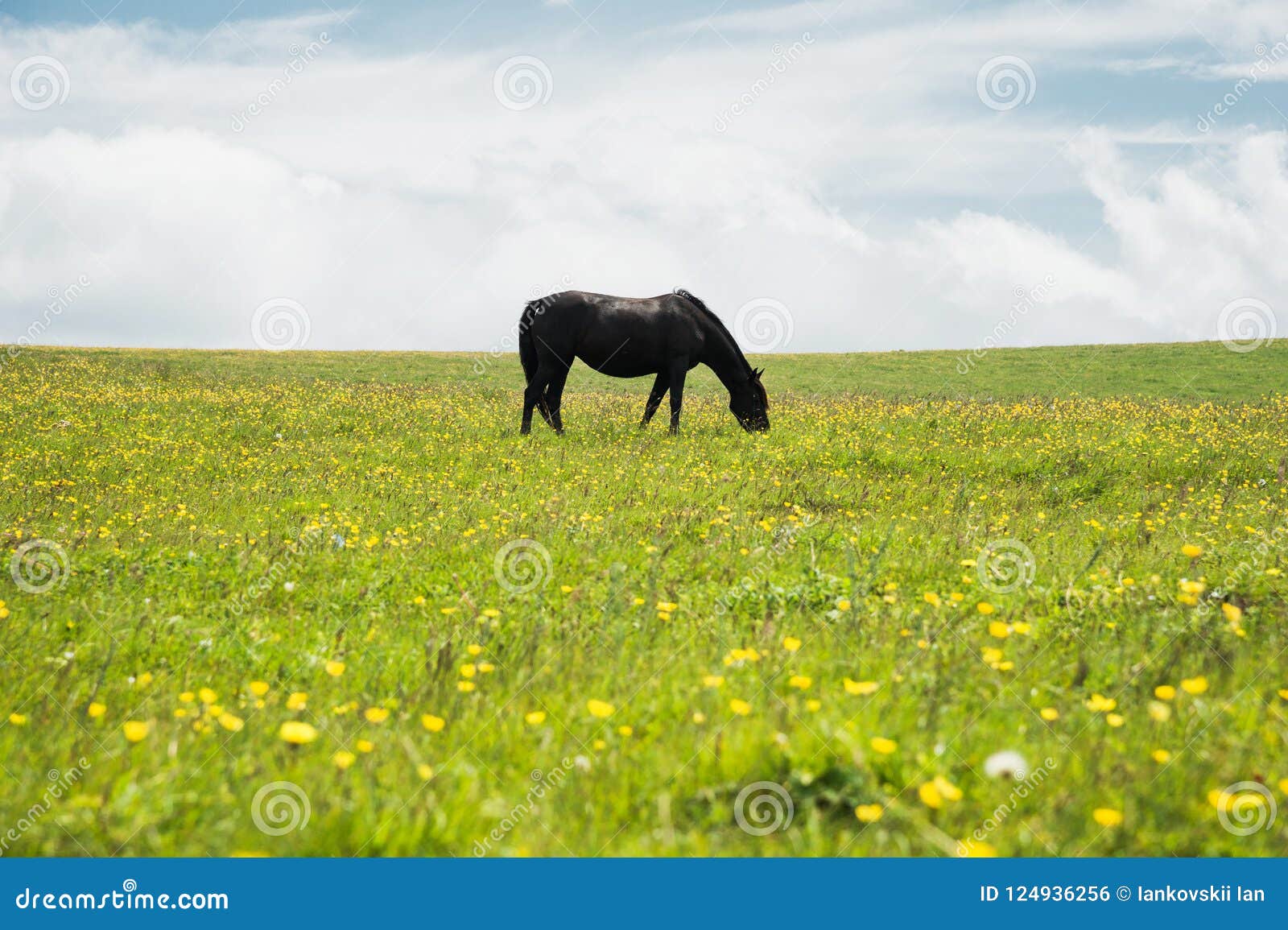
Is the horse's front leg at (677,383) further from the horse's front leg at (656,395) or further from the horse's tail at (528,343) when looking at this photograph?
the horse's tail at (528,343)

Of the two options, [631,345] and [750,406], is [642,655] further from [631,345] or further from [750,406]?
[750,406]

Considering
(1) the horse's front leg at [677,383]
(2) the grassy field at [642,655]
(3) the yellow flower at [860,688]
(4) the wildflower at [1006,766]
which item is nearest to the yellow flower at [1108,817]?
(2) the grassy field at [642,655]

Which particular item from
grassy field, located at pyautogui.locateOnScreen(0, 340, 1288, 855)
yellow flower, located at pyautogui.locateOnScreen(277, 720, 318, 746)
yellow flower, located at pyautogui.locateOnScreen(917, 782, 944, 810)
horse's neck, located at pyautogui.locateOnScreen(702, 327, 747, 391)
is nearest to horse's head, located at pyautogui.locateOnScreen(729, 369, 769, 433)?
horse's neck, located at pyautogui.locateOnScreen(702, 327, 747, 391)

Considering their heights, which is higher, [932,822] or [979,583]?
[979,583]

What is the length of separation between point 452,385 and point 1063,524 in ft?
78.9

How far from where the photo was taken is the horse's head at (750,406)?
1584cm

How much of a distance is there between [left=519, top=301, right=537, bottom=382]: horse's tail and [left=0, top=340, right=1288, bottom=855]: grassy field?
4.46 meters

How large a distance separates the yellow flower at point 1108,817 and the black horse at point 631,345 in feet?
40.6

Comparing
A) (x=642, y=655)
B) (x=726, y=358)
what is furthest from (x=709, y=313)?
(x=642, y=655)

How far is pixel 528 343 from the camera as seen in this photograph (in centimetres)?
1598

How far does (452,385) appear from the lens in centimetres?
2900

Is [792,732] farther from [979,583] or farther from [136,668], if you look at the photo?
[136,668]

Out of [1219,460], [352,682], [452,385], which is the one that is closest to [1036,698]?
[352,682]

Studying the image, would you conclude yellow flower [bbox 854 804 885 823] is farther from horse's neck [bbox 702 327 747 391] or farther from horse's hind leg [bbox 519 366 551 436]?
horse's neck [bbox 702 327 747 391]
